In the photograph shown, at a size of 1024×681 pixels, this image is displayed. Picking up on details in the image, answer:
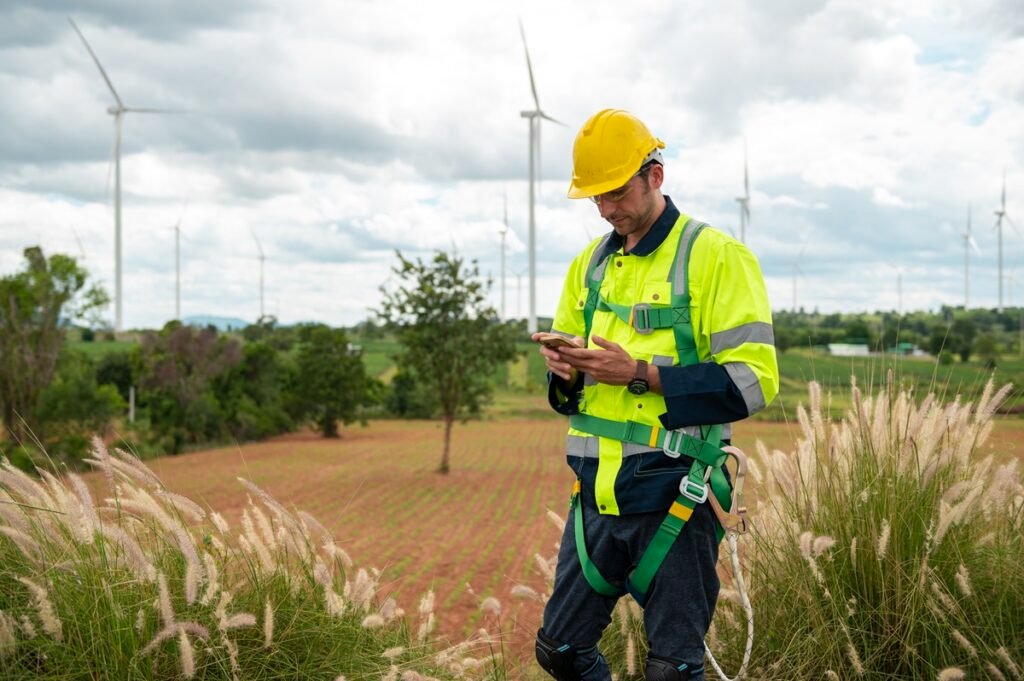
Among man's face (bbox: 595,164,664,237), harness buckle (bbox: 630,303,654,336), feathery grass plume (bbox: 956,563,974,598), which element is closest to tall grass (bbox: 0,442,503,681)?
harness buckle (bbox: 630,303,654,336)

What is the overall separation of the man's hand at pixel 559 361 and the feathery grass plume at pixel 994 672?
2.24 m

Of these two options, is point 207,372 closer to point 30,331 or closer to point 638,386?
point 30,331

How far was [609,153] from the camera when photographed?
3.96 meters

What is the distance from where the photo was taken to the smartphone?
384 cm

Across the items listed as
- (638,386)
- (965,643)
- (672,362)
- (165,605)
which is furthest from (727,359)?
(165,605)

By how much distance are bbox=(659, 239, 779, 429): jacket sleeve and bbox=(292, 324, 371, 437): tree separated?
42.1 meters

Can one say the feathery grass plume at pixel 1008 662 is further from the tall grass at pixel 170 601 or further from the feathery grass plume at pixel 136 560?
the feathery grass plume at pixel 136 560

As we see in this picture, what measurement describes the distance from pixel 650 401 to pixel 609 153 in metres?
0.97

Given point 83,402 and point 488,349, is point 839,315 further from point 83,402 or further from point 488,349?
point 83,402

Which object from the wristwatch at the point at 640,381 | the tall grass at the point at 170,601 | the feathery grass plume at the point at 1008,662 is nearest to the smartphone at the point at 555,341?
the wristwatch at the point at 640,381

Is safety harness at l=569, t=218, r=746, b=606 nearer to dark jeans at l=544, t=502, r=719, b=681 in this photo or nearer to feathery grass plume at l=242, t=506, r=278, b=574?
dark jeans at l=544, t=502, r=719, b=681

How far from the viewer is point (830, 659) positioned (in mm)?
4707

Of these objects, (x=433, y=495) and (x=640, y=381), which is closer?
(x=640, y=381)

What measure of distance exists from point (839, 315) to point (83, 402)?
249 ft
